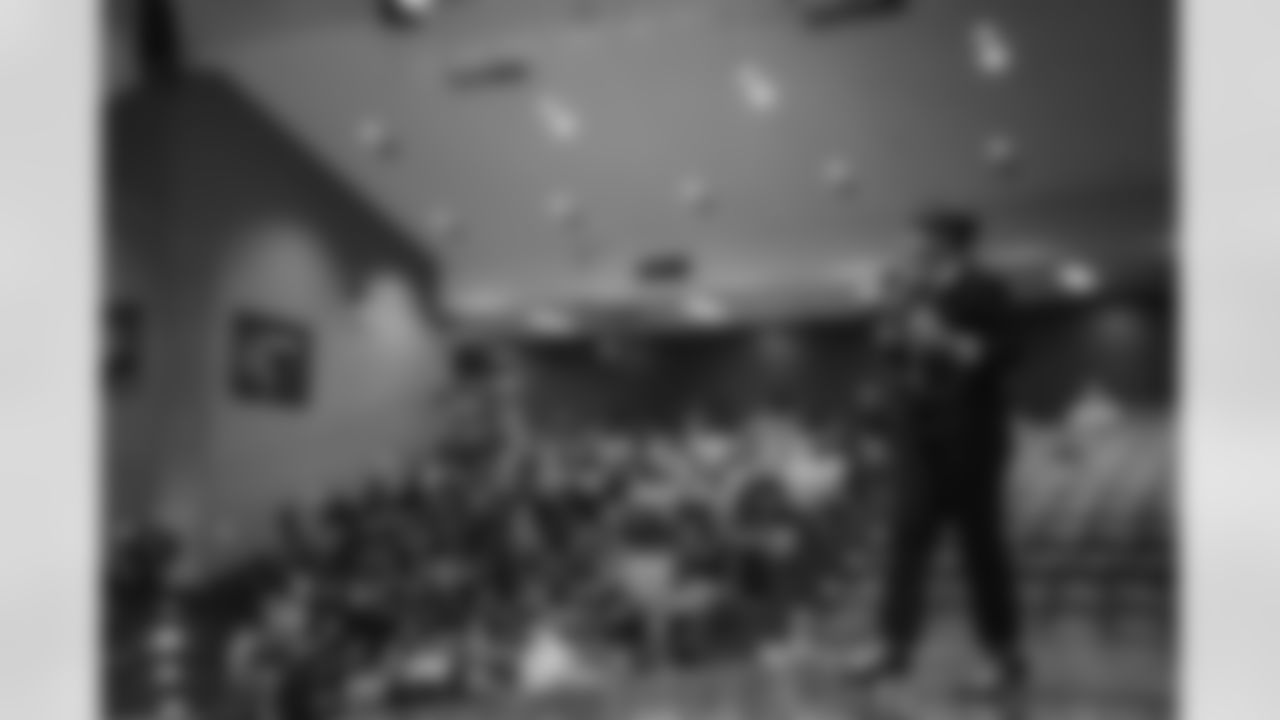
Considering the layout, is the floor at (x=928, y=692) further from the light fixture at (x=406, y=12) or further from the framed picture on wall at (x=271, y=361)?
the light fixture at (x=406, y=12)

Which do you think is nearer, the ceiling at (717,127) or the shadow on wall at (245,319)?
the ceiling at (717,127)

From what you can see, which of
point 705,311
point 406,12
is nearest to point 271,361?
point 406,12

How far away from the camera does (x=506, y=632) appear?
245 centimetres

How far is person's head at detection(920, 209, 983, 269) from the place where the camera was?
221 cm

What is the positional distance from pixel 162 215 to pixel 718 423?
1.23m

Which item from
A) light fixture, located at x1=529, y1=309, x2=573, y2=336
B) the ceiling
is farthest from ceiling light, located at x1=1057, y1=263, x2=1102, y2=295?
light fixture, located at x1=529, y1=309, x2=573, y2=336

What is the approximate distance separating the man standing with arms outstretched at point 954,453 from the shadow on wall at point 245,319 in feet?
2.92

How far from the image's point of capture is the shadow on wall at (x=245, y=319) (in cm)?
246

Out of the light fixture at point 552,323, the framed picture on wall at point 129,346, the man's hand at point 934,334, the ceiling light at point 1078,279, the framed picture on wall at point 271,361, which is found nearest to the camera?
the ceiling light at point 1078,279

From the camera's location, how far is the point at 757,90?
230cm

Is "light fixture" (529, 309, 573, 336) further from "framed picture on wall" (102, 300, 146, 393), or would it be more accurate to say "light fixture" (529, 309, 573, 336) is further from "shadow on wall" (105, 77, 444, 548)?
"framed picture on wall" (102, 300, 146, 393)

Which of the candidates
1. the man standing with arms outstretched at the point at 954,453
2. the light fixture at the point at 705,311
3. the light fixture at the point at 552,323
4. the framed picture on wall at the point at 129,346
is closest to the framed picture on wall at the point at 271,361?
the framed picture on wall at the point at 129,346

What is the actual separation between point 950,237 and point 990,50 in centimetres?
32

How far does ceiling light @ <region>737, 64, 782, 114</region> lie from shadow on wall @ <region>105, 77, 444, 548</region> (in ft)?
2.23
